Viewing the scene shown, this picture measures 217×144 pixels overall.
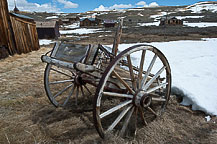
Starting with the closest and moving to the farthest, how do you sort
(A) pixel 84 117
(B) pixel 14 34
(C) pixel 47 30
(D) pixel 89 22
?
(A) pixel 84 117, (B) pixel 14 34, (C) pixel 47 30, (D) pixel 89 22

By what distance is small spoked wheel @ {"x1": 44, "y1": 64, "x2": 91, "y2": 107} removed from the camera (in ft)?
11.3

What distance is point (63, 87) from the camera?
16.1 feet

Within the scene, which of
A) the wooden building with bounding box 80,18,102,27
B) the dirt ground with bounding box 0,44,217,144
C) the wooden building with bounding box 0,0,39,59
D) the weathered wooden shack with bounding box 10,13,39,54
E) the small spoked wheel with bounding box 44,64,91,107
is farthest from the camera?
the wooden building with bounding box 80,18,102,27

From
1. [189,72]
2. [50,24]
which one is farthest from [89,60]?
[50,24]

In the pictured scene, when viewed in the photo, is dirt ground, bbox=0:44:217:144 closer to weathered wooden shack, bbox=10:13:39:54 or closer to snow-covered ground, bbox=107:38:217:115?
snow-covered ground, bbox=107:38:217:115

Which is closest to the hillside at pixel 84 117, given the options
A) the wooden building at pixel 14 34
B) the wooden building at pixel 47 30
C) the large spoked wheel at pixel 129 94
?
the large spoked wheel at pixel 129 94

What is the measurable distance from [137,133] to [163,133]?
477 millimetres

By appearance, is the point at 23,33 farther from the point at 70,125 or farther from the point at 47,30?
the point at 47,30

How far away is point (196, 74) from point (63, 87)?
444cm

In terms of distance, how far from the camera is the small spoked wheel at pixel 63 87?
345 centimetres

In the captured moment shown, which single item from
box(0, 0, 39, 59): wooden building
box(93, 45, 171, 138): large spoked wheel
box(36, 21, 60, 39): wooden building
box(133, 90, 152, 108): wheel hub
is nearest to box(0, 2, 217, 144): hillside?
box(93, 45, 171, 138): large spoked wheel

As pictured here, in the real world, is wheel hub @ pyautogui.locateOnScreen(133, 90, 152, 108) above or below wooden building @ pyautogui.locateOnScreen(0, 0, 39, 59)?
below

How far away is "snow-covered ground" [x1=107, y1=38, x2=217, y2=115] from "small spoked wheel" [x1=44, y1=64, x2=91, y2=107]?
2648 mm

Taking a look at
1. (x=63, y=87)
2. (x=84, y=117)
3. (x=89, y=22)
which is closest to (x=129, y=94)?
(x=84, y=117)
